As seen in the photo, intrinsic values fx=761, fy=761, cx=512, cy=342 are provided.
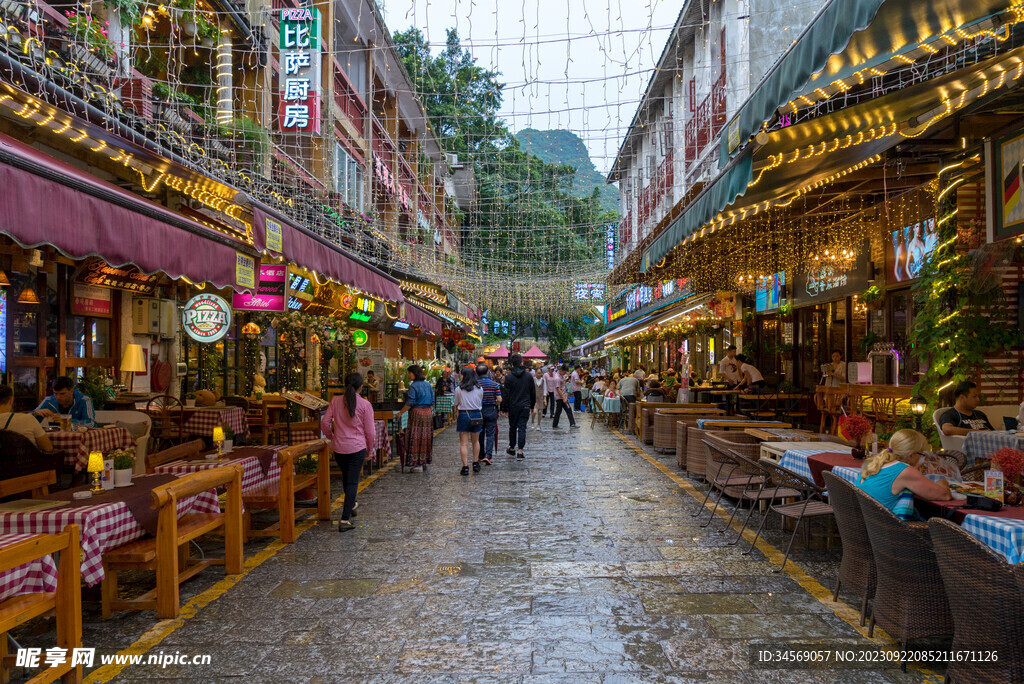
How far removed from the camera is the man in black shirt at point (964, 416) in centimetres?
778

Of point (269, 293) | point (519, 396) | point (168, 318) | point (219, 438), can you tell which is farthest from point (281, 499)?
point (168, 318)

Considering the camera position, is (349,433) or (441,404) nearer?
(349,433)

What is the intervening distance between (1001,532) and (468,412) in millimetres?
8524

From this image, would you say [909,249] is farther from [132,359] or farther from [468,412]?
[132,359]

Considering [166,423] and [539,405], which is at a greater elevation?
[166,423]

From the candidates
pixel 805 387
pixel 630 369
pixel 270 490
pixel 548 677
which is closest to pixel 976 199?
pixel 548 677

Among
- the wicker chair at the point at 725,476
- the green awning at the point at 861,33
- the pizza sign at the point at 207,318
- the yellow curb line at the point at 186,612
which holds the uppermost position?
the green awning at the point at 861,33

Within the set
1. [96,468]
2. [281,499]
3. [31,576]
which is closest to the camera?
[31,576]

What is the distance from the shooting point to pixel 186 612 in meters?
5.26

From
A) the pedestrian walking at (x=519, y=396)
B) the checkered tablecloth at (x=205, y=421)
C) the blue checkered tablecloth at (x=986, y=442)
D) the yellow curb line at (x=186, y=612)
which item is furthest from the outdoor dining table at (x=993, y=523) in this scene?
the pedestrian walking at (x=519, y=396)

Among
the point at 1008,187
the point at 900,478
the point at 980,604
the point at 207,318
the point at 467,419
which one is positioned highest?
the point at 1008,187

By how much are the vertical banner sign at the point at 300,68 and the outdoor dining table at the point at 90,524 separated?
37.2 feet

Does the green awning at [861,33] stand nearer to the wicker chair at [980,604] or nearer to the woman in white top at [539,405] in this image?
the wicker chair at [980,604]

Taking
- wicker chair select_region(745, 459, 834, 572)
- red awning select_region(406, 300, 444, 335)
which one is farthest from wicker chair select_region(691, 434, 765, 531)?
red awning select_region(406, 300, 444, 335)
